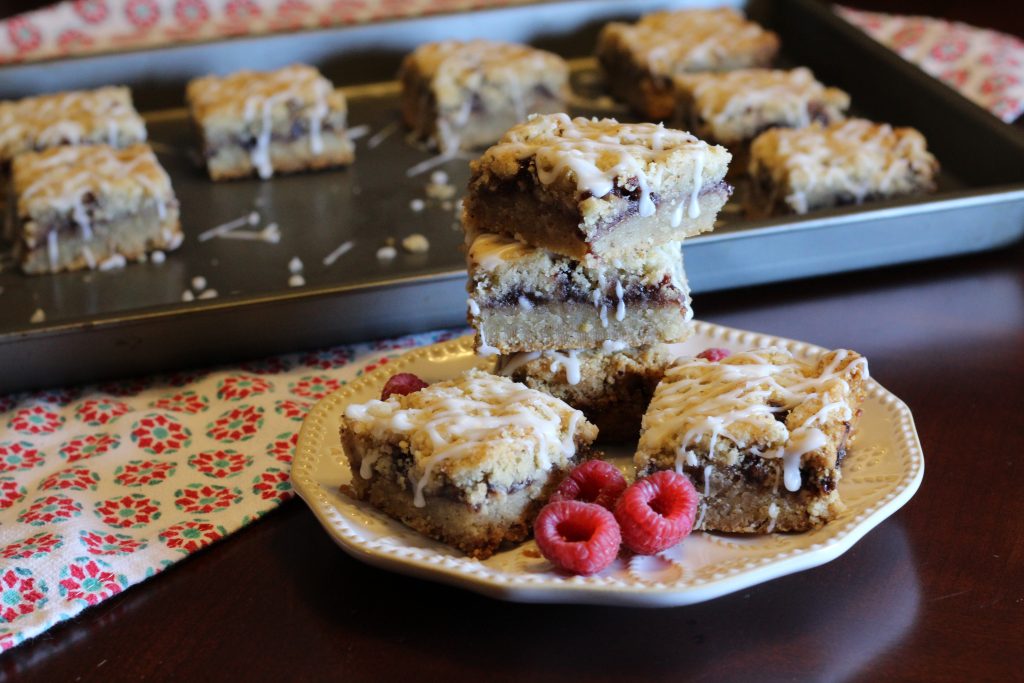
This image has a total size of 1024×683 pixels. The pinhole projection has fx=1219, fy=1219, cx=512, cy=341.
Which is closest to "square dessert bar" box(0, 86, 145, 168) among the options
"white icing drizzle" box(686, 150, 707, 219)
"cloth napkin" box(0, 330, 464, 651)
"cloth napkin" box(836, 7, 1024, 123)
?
"cloth napkin" box(0, 330, 464, 651)

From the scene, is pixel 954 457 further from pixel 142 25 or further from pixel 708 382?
pixel 142 25

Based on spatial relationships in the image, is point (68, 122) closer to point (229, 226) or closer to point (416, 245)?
point (229, 226)

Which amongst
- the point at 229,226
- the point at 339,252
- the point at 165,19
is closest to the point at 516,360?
the point at 339,252

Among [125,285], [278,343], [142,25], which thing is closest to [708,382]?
[278,343]

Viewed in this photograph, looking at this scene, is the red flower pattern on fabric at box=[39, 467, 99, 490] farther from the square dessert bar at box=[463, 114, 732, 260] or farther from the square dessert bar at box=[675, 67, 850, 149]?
the square dessert bar at box=[675, 67, 850, 149]

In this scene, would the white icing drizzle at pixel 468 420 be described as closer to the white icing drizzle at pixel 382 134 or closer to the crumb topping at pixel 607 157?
the crumb topping at pixel 607 157

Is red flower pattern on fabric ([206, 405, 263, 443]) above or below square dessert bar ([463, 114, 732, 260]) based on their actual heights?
below

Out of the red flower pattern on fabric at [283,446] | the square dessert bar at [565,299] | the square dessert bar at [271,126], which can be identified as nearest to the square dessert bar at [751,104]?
the square dessert bar at [271,126]
